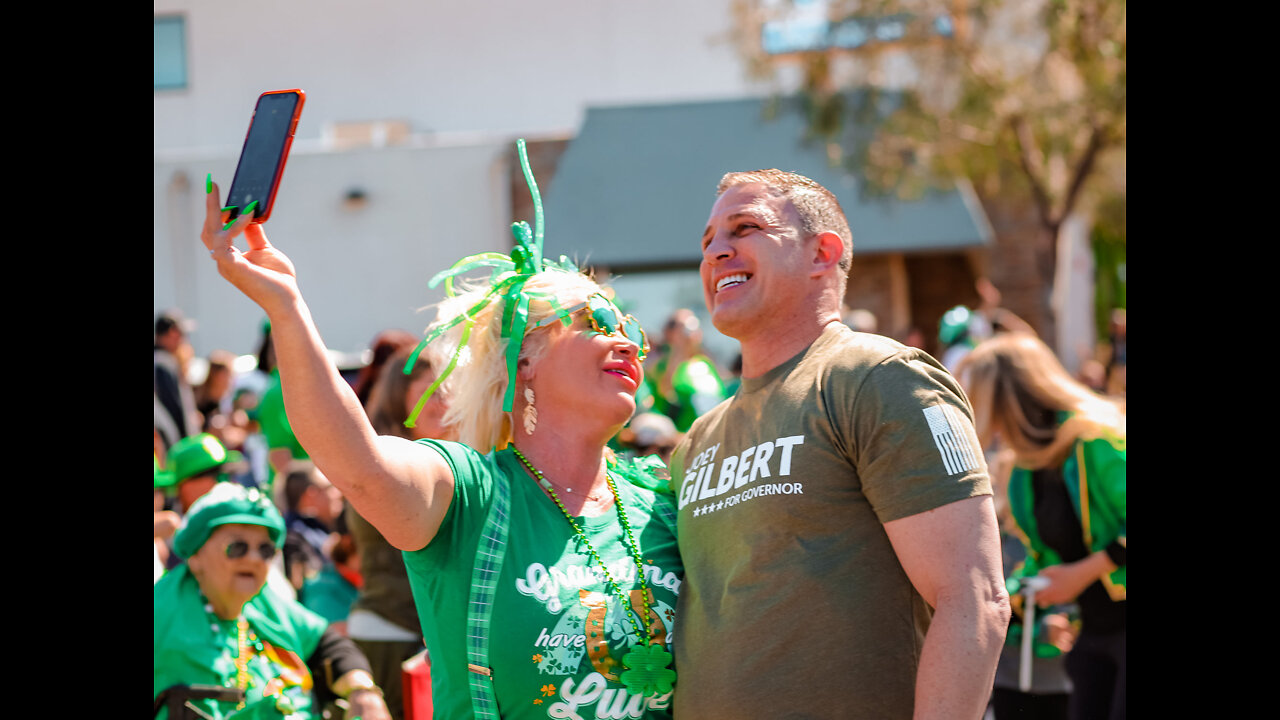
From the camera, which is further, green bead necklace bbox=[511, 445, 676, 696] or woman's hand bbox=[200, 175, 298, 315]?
green bead necklace bbox=[511, 445, 676, 696]

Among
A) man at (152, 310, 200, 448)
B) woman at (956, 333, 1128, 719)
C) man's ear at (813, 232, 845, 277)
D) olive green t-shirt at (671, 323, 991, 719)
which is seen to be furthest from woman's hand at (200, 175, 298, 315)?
man at (152, 310, 200, 448)

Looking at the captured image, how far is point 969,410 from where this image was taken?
8.11 ft

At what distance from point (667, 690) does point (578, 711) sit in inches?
8.1

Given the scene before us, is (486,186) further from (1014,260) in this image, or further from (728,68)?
(1014,260)

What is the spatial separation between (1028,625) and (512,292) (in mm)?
2754

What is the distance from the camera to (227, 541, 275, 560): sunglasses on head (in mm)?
3818

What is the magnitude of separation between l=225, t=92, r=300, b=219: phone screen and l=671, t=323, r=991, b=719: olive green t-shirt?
45.8 inches

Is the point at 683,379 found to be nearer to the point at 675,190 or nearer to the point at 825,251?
the point at 825,251

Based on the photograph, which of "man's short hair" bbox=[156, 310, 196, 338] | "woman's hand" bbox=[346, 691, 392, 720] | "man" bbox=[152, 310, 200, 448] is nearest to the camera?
"woman's hand" bbox=[346, 691, 392, 720]

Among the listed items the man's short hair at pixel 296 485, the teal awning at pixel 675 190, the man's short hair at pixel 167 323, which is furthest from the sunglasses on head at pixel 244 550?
the teal awning at pixel 675 190

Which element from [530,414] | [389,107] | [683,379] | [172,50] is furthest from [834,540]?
[172,50]

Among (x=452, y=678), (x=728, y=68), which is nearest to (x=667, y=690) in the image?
(x=452, y=678)

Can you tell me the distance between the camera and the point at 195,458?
561 cm

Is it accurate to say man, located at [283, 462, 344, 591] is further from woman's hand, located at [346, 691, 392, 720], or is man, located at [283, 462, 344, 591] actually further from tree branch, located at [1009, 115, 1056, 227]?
tree branch, located at [1009, 115, 1056, 227]
